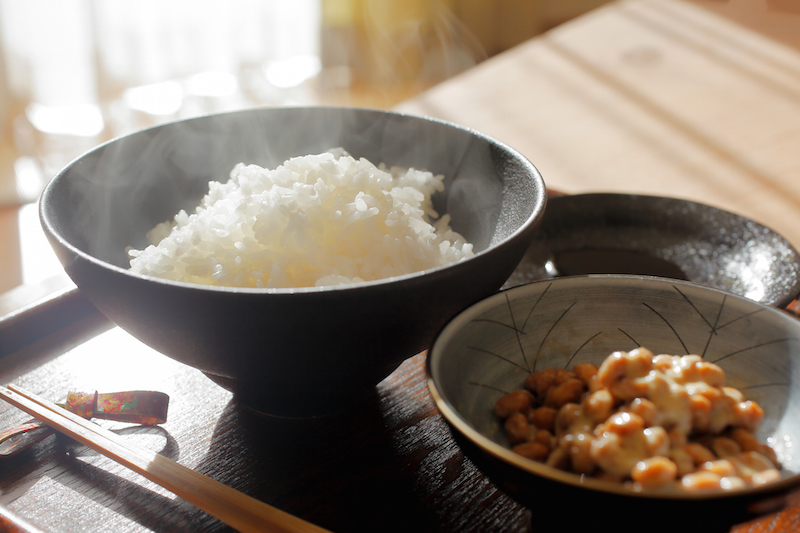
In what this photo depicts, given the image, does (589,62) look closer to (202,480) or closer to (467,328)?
(467,328)

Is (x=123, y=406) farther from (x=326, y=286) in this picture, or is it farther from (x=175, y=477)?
(x=326, y=286)

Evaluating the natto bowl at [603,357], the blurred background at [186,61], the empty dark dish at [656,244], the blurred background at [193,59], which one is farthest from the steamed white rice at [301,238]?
the blurred background at [193,59]

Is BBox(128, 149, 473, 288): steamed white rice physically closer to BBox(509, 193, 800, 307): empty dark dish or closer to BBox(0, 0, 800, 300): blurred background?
BBox(509, 193, 800, 307): empty dark dish

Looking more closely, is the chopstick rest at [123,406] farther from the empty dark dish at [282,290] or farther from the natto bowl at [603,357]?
the natto bowl at [603,357]

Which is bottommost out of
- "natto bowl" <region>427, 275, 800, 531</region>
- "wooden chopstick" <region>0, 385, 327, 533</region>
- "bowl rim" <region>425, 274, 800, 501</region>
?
"wooden chopstick" <region>0, 385, 327, 533</region>

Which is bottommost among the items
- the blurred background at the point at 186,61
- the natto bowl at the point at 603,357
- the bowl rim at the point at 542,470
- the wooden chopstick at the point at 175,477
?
the blurred background at the point at 186,61

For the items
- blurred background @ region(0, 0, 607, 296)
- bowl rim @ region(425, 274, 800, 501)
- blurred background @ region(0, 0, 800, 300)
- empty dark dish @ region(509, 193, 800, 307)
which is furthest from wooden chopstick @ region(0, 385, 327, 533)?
blurred background @ region(0, 0, 800, 300)
